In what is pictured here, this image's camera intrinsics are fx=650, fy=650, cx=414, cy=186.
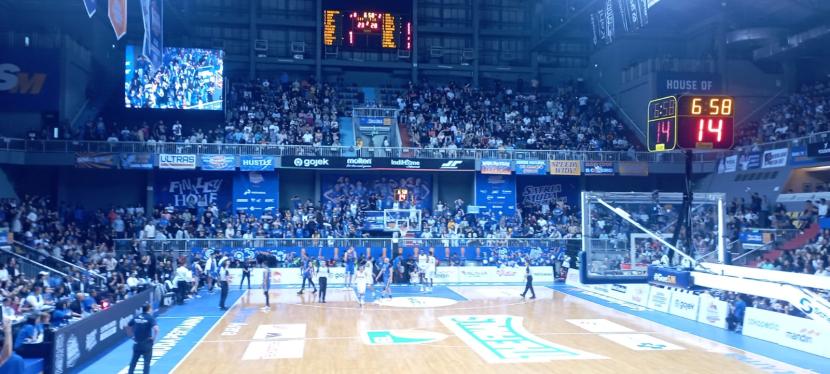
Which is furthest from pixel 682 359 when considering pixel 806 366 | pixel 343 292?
pixel 343 292

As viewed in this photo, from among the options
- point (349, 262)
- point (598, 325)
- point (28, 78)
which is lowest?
point (598, 325)

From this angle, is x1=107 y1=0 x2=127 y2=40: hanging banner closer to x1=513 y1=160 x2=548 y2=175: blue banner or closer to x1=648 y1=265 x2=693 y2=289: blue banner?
x1=648 y1=265 x2=693 y2=289: blue banner

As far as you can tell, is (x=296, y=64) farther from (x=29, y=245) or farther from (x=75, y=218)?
(x=29, y=245)

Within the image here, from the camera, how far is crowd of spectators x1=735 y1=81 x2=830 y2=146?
108ft

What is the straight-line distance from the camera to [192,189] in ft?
121

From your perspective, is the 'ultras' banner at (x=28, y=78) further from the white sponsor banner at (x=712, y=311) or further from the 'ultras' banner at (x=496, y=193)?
the white sponsor banner at (x=712, y=311)

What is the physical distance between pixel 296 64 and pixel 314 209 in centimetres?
1428

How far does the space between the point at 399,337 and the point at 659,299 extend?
9952 mm

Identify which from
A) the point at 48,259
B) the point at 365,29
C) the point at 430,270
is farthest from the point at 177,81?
the point at 430,270

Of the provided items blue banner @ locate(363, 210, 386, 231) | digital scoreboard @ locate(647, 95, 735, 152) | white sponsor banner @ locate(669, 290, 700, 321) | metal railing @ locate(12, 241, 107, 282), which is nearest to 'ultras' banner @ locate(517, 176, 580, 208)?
blue banner @ locate(363, 210, 386, 231)

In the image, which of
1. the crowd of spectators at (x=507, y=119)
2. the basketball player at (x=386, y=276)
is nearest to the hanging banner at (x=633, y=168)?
the crowd of spectators at (x=507, y=119)

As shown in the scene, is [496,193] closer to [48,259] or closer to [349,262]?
[349,262]

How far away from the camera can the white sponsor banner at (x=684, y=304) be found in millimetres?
20078

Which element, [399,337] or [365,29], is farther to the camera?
[365,29]
